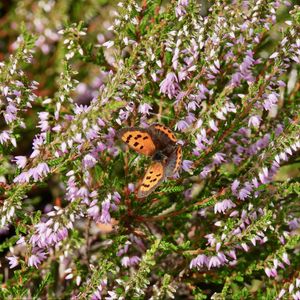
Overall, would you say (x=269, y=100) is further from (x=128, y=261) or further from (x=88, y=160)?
(x=128, y=261)

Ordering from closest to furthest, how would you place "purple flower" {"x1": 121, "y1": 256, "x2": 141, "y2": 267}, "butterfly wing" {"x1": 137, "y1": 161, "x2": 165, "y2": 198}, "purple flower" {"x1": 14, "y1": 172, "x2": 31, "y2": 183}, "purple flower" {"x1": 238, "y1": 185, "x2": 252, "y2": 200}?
1. "butterfly wing" {"x1": 137, "y1": 161, "x2": 165, "y2": 198}
2. "purple flower" {"x1": 14, "y1": 172, "x2": 31, "y2": 183}
3. "purple flower" {"x1": 238, "y1": 185, "x2": 252, "y2": 200}
4. "purple flower" {"x1": 121, "y1": 256, "x2": 141, "y2": 267}

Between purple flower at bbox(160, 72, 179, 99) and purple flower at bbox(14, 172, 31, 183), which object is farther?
purple flower at bbox(160, 72, 179, 99)

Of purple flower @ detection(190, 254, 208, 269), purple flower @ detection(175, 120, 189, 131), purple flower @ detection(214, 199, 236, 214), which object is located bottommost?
purple flower @ detection(190, 254, 208, 269)

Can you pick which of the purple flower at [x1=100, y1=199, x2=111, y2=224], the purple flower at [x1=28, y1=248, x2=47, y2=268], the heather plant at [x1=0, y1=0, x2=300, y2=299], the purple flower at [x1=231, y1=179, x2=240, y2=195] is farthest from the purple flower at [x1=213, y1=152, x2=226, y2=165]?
the purple flower at [x1=28, y1=248, x2=47, y2=268]

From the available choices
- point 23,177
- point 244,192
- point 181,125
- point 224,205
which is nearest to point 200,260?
point 224,205

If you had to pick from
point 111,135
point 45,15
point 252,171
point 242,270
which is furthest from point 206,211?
point 45,15

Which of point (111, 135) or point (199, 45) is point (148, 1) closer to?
point (199, 45)

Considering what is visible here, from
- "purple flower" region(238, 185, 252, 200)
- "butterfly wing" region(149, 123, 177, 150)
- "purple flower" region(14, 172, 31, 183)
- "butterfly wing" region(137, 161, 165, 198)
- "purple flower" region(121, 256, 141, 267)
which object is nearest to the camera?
"butterfly wing" region(137, 161, 165, 198)

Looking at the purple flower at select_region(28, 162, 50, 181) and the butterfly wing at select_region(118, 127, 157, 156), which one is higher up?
the butterfly wing at select_region(118, 127, 157, 156)

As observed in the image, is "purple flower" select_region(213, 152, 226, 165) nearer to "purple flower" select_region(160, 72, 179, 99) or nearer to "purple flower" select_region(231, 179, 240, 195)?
"purple flower" select_region(231, 179, 240, 195)
